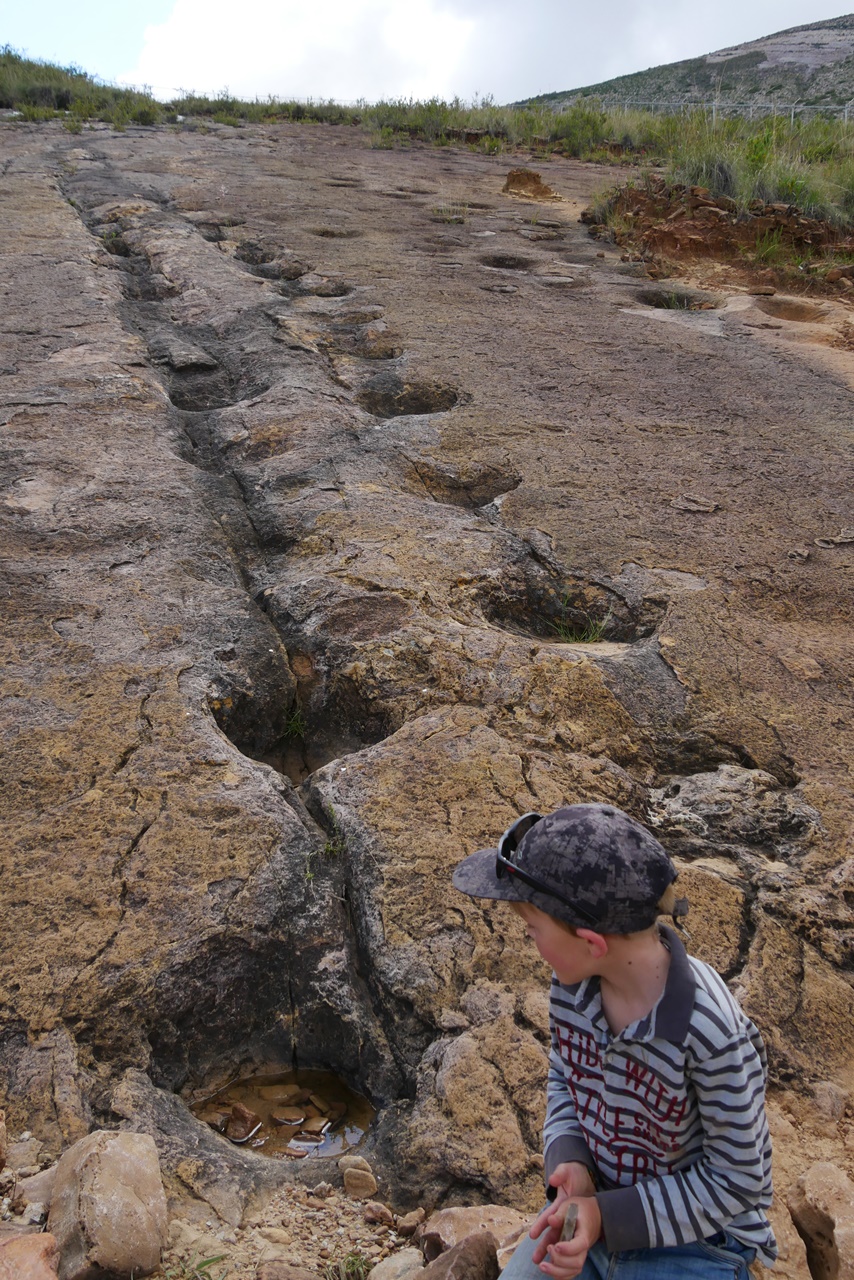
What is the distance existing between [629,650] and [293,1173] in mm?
1409

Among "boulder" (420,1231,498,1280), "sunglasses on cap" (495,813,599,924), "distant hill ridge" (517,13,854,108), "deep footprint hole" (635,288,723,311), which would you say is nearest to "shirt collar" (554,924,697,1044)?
"sunglasses on cap" (495,813,599,924)

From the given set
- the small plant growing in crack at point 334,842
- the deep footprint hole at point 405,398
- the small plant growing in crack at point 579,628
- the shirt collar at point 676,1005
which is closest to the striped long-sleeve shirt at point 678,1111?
the shirt collar at point 676,1005

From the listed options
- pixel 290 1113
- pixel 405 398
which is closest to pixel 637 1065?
pixel 290 1113

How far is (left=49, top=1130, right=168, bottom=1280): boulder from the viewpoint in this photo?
1.16 m

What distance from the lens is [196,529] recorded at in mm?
2820

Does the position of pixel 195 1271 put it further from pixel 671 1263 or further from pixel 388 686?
pixel 388 686

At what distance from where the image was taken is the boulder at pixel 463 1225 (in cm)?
127

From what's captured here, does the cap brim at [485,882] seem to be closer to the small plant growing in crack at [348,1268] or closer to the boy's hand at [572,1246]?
the boy's hand at [572,1246]

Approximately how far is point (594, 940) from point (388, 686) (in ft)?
4.26

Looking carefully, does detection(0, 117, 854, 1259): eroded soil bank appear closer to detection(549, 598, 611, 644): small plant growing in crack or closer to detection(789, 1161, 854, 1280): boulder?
detection(549, 598, 611, 644): small plant growing in crack

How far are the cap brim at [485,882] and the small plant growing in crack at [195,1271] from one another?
0.61 metres

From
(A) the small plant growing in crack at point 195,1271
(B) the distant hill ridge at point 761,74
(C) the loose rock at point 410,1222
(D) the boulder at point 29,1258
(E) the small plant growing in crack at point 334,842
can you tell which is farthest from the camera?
(B) the distant hill ridge at point 761,74

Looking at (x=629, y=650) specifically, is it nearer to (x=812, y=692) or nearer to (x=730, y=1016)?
(x=812, y=692)

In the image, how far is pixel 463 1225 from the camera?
129 cm
